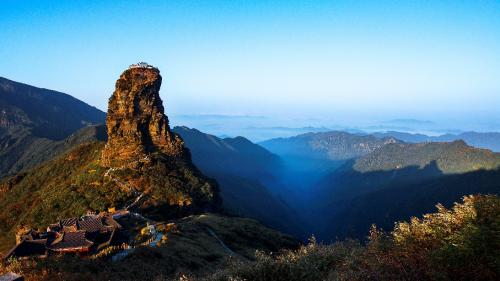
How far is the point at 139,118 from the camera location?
124 meters

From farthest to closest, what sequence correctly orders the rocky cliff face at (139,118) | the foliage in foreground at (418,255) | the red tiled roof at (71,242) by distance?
the rocky cliff face at (139,118) → the red tiled roof at (71,242) → the foliage in foreground at (418,255)

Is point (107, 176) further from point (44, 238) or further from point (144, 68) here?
point (44, 238)

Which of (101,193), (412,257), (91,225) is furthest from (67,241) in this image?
(412,257)

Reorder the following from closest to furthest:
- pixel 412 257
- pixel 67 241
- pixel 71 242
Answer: pixel 412 257 → pixel 71 242 → pixel 67 241

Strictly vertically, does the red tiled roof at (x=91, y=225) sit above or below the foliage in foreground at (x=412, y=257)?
below

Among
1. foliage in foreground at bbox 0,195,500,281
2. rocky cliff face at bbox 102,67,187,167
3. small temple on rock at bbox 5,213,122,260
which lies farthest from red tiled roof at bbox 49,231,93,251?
rocky cliff face at bbox 102,67,187,167

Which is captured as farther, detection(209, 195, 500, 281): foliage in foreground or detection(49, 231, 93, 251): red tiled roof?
detection(49, 231, 93, 251): red tiled roof

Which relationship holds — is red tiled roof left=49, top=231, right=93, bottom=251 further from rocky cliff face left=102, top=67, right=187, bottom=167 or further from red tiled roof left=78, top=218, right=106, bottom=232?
rocky cliff face left=102, top=67, right=187, bottom=167

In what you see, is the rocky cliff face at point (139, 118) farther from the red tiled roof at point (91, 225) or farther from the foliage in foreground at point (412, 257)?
the foliage in foreground at point (412, 257)

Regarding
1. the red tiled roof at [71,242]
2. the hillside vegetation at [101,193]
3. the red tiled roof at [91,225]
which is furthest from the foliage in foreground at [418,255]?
the hillside vegetation at [101,193]

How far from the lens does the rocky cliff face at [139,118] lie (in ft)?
395

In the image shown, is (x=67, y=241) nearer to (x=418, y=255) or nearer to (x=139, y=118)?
(x=418, y=255)

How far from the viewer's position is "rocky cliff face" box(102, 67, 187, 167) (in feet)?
395

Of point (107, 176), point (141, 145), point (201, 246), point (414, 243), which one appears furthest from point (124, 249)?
point (141, 145)
